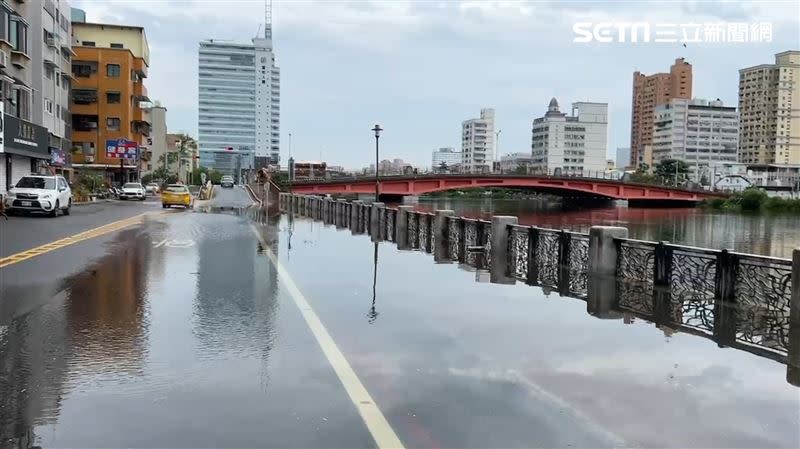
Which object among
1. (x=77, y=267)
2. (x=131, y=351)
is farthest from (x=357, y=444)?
(x=77, y=267)

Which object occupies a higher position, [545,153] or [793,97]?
[793,97]

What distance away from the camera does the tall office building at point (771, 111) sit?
153 meters

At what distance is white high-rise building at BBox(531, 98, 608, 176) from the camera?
15812 cm

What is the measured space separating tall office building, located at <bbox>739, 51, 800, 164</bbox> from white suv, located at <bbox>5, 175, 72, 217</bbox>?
154m

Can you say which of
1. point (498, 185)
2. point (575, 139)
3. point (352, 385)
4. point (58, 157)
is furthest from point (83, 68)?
point (575, 139)

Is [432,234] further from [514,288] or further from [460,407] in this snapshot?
[460,407]

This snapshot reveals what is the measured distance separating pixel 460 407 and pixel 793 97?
17404 centimetres

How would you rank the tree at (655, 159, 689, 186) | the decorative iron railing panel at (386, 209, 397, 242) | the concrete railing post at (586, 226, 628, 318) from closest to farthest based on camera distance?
the concrete railing post at (586, 226, 628, 318), the decorative iron railing panel at (386, 209, 397, 242), the tree at (655, 159, 689, 186)

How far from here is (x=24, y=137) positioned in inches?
1630

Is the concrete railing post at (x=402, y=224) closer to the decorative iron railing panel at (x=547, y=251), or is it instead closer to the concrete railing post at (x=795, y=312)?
the decorative iron railing panel at (x=547, y=251)

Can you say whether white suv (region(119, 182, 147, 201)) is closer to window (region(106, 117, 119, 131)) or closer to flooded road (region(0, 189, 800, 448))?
window (region(106, 117, 119, 131))

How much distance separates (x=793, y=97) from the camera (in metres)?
155

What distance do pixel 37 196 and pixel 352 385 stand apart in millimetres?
27884

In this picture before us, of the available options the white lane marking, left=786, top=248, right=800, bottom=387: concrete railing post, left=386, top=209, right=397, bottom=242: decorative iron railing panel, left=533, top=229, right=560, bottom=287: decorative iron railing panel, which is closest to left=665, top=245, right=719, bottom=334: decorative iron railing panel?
left=786, top=248, right=800, bottom=387: concrete railing post
